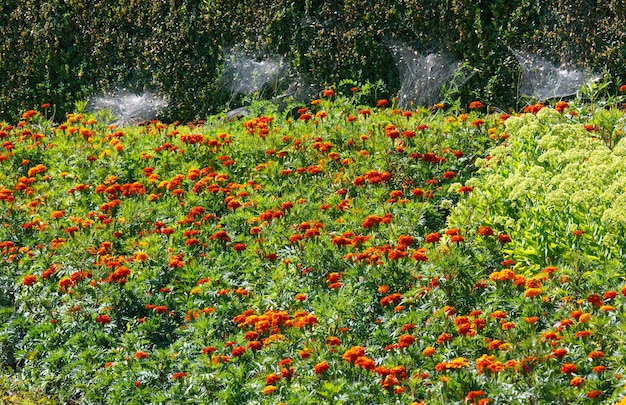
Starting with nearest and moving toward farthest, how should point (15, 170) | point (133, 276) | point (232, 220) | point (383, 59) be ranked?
point (133, 276), point (232, 220), point (15, 170), point (383, 59)

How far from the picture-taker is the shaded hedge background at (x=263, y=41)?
10.4m

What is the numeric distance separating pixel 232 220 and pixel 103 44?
6174mm

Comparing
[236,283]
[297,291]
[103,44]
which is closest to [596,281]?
[297,291]

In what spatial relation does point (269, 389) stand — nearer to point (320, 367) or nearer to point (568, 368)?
point (320, 367)

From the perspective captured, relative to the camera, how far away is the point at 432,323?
6066 millimetres

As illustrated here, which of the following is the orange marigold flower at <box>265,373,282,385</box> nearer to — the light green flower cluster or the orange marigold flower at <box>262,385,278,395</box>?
the orange marigold flower at <box>262,385,278,395</box>

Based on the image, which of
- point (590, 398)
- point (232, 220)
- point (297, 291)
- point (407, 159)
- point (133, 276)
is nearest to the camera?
point (590, 398)

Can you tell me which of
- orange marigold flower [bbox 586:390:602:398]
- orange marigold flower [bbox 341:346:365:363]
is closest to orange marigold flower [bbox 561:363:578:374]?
orange marigold flower [bbox 586:390:602:398]

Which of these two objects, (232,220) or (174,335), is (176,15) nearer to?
(232,220)

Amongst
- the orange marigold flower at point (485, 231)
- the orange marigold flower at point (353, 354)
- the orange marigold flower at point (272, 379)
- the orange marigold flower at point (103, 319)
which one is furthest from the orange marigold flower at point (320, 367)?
the orange marigold flower at point (103, 319)

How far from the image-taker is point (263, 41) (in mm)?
12133

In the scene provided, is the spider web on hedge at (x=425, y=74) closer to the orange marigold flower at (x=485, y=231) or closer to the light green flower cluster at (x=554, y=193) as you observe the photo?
the light green flower cluster at (x=554, y=193)

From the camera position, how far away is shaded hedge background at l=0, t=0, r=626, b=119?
10438mm

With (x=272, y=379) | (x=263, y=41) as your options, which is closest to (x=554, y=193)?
(x=272, y=379)
